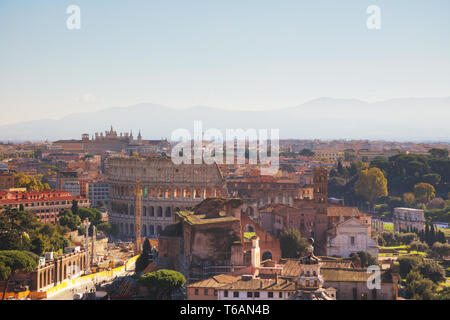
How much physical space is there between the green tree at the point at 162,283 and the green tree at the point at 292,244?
21.0 ft

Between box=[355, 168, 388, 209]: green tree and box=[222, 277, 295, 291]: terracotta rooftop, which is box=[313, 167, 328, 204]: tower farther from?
box=[355, 168, 388, 209]: green tree

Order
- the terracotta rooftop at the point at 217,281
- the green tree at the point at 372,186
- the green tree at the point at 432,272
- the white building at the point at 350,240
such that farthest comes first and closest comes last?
1. the green tree at the point at 372,186
2. the white building at the point at 350,240
3. the green tree at the point at 432,272
4. the terracotta rooftop at the point at 217,281

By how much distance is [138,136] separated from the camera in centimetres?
11706

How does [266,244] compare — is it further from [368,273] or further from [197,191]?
[197,191]

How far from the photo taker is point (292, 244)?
91.0 ft

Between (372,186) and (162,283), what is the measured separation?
3201 cm

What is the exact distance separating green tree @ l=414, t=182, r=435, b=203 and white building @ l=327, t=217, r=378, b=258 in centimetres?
2278

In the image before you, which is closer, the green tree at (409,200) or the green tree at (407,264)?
the green tree at (407,264)

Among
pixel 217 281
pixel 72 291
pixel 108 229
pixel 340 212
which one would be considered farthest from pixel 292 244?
pixel 108 229

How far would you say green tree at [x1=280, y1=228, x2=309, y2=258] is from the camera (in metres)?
27.4

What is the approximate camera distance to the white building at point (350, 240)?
28906mm

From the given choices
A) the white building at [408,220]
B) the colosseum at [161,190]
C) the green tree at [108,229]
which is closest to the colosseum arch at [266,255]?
the white building at [408,220]

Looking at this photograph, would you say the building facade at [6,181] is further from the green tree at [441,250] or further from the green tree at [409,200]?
the green tree at [441,250]
